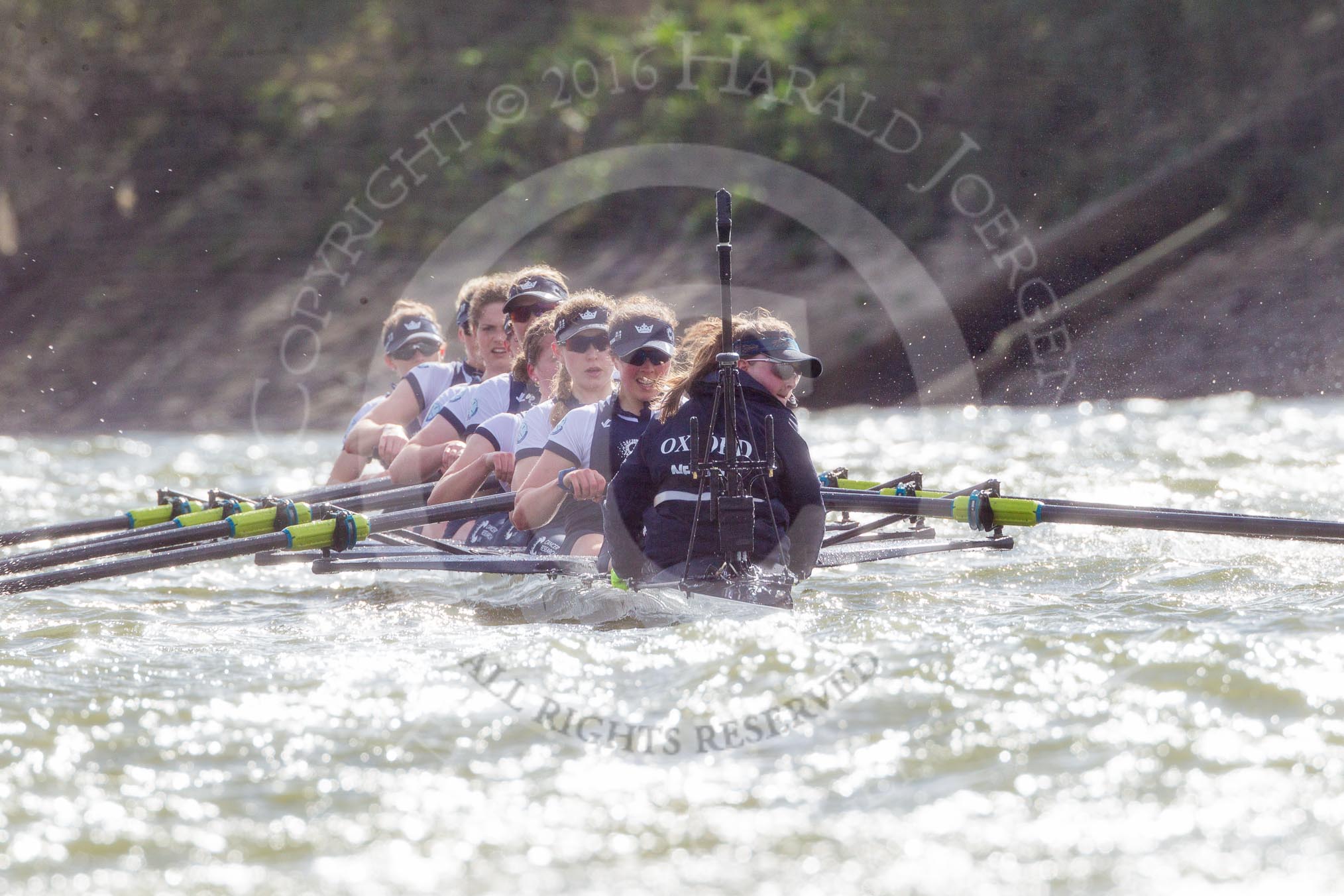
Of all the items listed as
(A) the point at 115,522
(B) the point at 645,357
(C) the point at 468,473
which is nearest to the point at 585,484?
(B) the point at 645,357

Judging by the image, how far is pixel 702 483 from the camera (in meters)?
5.13

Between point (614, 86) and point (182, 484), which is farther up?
point (614, 86)

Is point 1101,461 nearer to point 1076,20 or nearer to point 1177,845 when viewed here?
point 1177,845

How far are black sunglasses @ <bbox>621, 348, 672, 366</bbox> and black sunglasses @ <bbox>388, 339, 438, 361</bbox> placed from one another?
3.61 metres

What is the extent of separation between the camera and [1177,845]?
3.45 meters

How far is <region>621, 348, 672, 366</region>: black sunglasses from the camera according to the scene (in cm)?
556

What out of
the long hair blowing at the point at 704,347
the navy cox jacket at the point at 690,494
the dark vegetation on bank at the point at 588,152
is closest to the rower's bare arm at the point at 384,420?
the long hair blowing at the point at 704,347

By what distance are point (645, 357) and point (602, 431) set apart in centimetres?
45

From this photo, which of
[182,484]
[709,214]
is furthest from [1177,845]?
[709,214]

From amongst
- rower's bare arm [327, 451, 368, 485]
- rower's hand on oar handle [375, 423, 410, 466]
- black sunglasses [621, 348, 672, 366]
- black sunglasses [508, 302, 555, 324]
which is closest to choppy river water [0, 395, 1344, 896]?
black sunglasses [621, 348, 672, 366]

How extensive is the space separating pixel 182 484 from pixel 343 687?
10.1 metres

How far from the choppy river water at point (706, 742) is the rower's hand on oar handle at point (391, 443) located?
161 cm

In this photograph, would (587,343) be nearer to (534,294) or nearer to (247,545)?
(534,294)

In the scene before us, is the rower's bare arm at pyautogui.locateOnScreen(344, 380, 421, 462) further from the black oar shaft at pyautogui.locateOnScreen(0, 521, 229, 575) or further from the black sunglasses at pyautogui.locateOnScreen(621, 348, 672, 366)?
the black sunglasses at pyautogui.locateOnScreen(621, 348, 672, 366)
